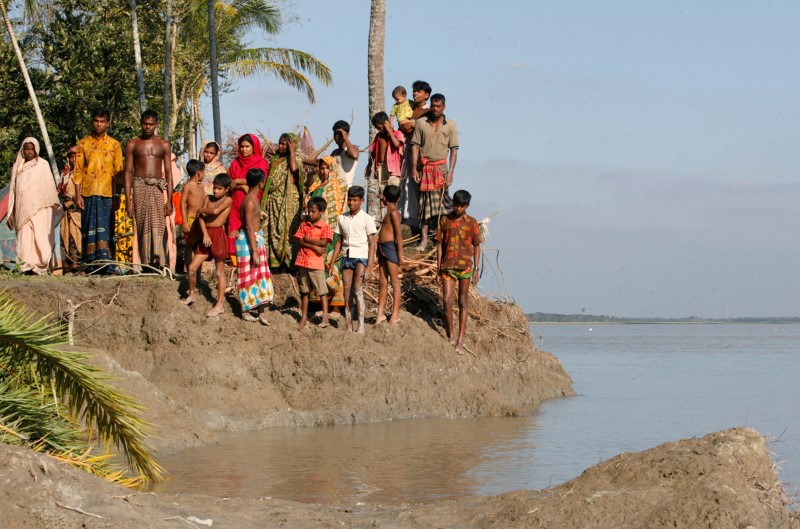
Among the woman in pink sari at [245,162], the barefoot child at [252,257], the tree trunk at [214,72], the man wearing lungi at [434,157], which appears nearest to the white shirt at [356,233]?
the barefoot child at [252,257]

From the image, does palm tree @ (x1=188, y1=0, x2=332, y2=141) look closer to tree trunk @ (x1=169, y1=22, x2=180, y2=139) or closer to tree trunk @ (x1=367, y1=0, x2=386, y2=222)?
tree trunk @ (x1=169, y1=22, x2=180, y2=139)

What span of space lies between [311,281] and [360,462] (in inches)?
119

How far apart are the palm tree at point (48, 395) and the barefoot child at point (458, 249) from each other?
664 cm

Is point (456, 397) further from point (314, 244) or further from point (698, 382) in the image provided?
point (698, 382)

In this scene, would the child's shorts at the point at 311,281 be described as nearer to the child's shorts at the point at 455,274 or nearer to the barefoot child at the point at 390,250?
the barefoot child at the point at 390,250

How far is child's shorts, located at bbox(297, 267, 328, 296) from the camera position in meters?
11.5

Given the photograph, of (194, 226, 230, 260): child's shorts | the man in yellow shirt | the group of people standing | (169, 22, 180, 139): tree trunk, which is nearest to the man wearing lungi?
the group of people standing

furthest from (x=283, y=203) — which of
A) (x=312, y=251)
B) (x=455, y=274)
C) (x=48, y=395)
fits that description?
(x=48, y=395)

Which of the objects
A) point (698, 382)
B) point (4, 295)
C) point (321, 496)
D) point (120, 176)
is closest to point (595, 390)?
point (698, 382)

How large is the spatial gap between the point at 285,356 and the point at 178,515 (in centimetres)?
612

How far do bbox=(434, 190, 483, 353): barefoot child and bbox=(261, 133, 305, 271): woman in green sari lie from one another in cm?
173

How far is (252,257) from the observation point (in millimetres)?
11305

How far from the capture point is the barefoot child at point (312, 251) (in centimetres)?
1140

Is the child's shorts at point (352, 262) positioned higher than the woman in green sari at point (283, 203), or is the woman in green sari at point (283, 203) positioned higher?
the woman in green sari at point (283, 203)
